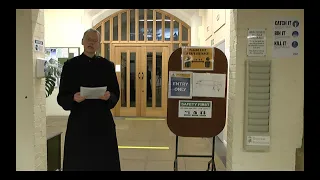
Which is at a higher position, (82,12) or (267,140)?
(82,12)

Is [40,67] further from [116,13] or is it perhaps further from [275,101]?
[116,13]

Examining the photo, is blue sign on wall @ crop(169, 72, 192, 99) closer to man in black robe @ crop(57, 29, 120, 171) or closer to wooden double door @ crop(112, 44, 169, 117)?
man in black robe @ crop(57, 29, 120, 171)

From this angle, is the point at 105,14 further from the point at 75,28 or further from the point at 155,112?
the point at 155,112

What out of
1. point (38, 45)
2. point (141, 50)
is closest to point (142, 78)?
point (141, 50)

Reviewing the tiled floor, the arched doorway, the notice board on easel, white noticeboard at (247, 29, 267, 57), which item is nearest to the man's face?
the notice board on easel

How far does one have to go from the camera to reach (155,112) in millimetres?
8828

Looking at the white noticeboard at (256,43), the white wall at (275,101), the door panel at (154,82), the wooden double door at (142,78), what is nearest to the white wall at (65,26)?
→ the wooden double door at (142,78)

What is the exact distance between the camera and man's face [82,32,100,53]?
239 centimetres

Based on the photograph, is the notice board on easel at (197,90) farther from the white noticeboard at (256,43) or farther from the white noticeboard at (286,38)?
the white noticeboard at (286,38)

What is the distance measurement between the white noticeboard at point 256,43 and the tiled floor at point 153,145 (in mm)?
1863
